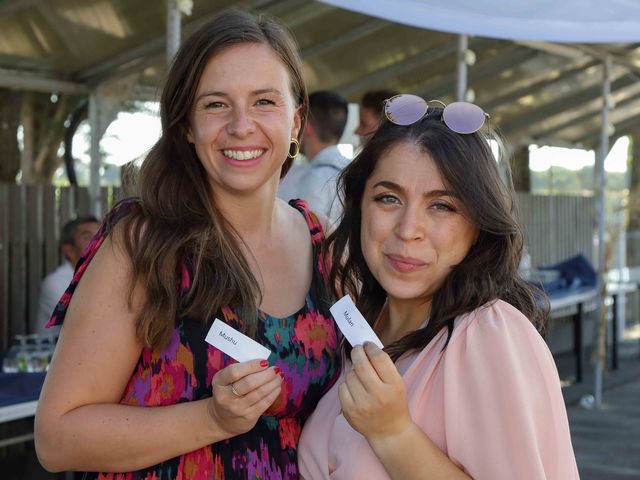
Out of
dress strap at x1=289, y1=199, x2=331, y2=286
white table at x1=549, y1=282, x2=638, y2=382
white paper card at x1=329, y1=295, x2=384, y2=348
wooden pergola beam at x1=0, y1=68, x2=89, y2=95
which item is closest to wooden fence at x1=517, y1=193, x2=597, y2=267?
white table at x1=549, y1=282, x2=638, y2=382

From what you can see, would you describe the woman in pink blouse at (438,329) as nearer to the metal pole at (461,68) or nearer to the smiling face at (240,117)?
the smiling face at (240,117)

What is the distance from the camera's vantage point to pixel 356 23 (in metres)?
6.90

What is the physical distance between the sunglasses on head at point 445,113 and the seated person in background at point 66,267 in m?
4.36

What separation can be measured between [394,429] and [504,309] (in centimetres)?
29

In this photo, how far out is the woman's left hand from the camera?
1516 millimetres

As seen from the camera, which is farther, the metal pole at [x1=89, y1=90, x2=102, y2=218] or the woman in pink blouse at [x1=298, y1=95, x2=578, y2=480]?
the metal pole at [x1=89, y1=90, x2=102, y2=218]

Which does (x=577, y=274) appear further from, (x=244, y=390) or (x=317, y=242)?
(x=244, y=390)

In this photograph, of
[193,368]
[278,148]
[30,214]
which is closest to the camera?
[193,368]

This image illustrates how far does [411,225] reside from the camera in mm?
1702

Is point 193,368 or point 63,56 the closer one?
point 193,368

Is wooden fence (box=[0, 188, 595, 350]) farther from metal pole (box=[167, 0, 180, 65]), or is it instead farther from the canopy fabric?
the canopy fabric

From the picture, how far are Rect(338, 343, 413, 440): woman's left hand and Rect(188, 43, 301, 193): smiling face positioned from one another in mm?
584

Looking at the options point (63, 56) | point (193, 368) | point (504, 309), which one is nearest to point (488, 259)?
point (504, 309)

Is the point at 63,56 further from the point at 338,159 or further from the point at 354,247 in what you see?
the point at 354,247
